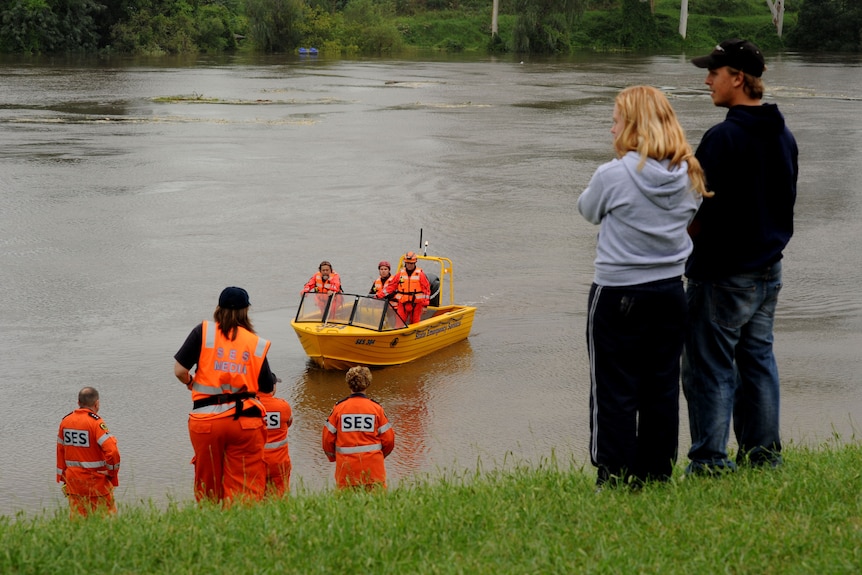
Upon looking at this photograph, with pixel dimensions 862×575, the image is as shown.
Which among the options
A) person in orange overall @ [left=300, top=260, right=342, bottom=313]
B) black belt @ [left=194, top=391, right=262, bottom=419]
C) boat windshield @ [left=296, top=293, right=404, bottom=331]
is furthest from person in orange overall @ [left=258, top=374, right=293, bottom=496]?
person in orange overall @ [left=300, top=260, right=342, bottom=313]

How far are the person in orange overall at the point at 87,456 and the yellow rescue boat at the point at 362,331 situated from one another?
6.16 meters

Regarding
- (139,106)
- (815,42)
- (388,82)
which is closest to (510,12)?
(815,42)

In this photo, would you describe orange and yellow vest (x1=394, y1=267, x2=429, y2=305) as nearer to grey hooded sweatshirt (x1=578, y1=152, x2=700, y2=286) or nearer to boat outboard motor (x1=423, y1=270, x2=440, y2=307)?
boat outboard motor (x1=423, y1=270, x2=440, y2=307)

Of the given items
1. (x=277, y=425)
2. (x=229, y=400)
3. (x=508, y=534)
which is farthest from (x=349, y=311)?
(x=508, y=534)

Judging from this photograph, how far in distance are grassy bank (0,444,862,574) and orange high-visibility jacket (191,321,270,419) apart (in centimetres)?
102

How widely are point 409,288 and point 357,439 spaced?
7.41 m

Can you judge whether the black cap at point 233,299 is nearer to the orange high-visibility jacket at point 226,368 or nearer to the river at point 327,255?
the orange high-visibility jacket at point 226,368

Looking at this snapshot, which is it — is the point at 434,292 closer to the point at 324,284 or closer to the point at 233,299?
the point at 324,284

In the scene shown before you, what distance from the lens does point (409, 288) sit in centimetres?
1514

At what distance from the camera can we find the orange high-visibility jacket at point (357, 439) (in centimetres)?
777

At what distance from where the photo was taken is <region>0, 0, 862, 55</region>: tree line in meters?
80.4

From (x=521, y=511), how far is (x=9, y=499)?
6.07m

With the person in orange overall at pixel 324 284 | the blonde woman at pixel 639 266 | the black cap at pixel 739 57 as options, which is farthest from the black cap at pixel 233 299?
the person in orange overall at pixel 324 284

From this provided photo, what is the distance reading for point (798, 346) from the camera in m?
15.4
